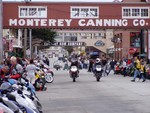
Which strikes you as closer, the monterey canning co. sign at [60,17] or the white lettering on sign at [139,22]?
the monterey canning co. sign at [60,17]

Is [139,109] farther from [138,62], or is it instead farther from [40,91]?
[138,62]

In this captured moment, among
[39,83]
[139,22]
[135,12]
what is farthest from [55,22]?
[39,83]

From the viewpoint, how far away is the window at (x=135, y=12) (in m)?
39.5

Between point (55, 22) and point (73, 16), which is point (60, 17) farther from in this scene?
point (73, 16)

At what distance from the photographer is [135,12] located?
3962 cm

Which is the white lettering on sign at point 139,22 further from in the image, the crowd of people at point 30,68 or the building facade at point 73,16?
the crowd of people at point 30,68

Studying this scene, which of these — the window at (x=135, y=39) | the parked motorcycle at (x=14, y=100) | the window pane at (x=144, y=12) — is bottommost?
the parked motorcycle at (x=14, y=100)

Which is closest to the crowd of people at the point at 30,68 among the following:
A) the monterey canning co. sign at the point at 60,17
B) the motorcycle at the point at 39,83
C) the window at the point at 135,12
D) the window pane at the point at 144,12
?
the motorcycle at the point at 39,83

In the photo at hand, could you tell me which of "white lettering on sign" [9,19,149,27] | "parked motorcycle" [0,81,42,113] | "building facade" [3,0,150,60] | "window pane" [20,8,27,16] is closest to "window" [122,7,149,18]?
"building facade" [3,0,150,60]

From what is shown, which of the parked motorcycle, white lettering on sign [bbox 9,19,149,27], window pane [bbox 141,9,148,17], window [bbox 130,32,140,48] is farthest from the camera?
window [bbox 130,32,140,48]

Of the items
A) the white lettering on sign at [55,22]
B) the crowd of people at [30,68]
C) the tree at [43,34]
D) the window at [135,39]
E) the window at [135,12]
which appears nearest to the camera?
the crowd of people at [30,68]

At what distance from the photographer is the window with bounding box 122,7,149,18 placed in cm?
3947

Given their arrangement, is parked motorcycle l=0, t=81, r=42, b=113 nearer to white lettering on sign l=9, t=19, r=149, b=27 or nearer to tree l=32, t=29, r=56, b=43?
white lettering on sign l=9, t=19, r=149, b=27

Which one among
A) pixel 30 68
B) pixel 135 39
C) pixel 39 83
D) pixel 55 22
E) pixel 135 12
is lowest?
pixel 39 83
